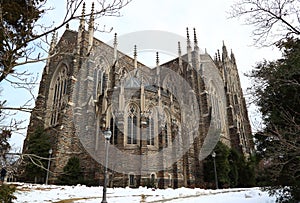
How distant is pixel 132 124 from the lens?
20.8 metres

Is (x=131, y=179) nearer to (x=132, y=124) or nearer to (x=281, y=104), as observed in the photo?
(x=132, y=124)

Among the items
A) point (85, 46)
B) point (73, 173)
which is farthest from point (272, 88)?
point (85, 46)

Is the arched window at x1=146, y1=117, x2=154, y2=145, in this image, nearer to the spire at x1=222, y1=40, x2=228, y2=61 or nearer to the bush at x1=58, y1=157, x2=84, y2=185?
the bush at x1=58, y1=157, x2=84, y2=185

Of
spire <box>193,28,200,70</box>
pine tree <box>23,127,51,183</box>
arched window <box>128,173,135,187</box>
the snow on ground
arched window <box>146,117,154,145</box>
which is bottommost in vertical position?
the snow on ground

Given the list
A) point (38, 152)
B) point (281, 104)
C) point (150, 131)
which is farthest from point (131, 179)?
point (281, 104)

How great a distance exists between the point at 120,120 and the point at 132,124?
1.55 meters

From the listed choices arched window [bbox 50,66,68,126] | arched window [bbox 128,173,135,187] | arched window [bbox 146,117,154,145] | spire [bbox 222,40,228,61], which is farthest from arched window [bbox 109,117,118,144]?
spire [bbox 222,40,228,61]

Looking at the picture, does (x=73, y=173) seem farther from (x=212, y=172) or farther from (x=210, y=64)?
(x=210, y=64)

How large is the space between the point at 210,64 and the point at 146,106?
61.7 feet

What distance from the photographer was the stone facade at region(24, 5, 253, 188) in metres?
19.3

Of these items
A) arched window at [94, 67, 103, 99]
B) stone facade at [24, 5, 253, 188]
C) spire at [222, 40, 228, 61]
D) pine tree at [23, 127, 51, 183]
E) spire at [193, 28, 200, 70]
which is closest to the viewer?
stone facade at [24, 5, 253, 188]

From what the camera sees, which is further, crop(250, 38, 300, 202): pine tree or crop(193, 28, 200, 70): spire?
crop(193, 28, 200, 70): spire

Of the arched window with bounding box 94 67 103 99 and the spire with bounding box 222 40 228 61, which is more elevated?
the spire with bounding box 222 40 228 61

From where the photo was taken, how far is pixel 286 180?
7.82 meters
